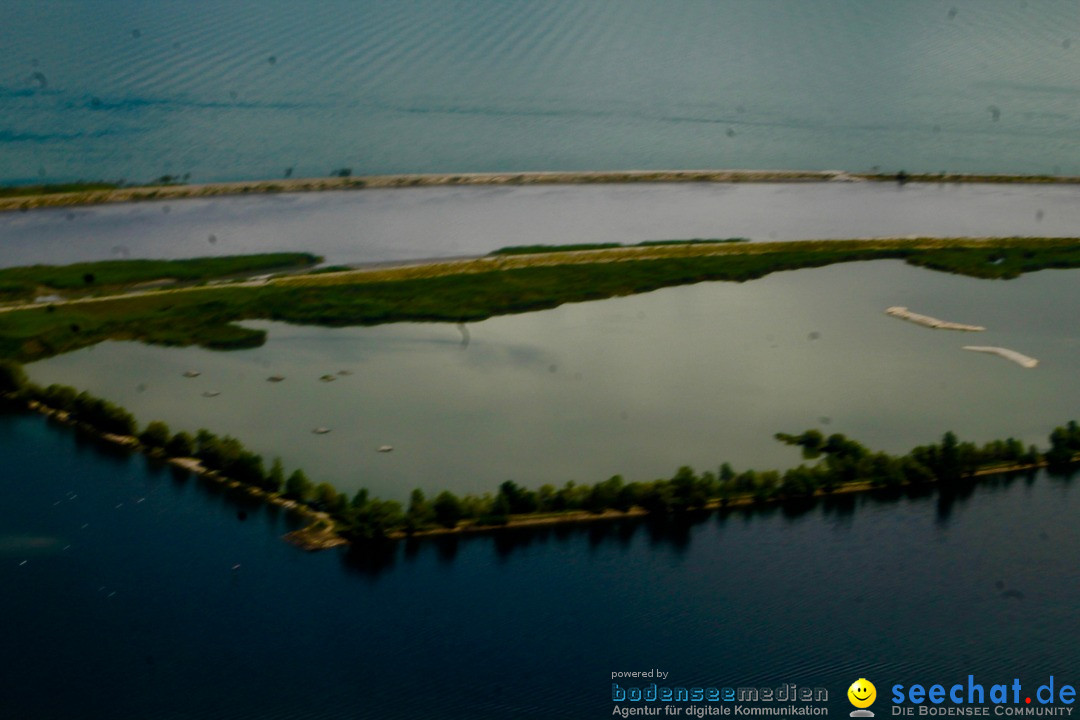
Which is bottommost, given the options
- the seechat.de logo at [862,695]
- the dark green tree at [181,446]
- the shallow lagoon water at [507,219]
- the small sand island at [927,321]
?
the seechat.de logo at [862,695]

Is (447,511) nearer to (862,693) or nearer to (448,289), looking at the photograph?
(862,693)

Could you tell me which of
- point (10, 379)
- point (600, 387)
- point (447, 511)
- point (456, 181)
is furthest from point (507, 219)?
point (447, 511)

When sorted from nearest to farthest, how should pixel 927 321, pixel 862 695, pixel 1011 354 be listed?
pixel 862 695
pixel 1011 354
pixel 927 321

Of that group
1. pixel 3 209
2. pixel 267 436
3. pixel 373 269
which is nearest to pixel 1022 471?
pixel 267 436

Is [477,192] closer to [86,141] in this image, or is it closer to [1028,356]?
[86,141]

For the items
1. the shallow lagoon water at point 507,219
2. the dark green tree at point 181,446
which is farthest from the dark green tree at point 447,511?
the shallow lagoon water at point 507,219

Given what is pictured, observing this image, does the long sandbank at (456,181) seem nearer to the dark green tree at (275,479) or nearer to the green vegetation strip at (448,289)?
the green vegetation strip at (448,289)
